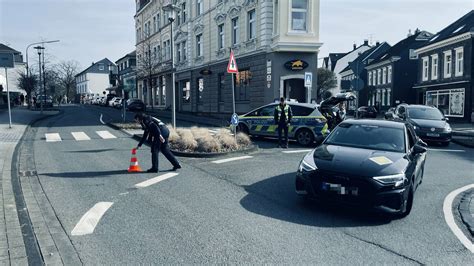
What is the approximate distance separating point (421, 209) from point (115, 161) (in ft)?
25.8

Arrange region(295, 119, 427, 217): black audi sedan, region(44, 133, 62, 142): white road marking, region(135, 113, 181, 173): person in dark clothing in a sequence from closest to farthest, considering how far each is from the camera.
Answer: region(295, 119, 427, 217): black audi sedan
region(135, 113, 181, 173): person in dark clothing
region(44, 133, 62, 142): white road marking

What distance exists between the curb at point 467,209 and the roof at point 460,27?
3071 cm

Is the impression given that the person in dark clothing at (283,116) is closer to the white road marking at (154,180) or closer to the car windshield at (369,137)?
the white road marking at (154,180)

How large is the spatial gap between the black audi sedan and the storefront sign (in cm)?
1784

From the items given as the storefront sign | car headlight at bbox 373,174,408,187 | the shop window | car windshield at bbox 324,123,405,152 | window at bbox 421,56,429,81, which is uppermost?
window at bbox 421,56,429,81

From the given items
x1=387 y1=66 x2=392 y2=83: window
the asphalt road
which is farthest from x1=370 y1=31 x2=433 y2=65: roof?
the asphalt road

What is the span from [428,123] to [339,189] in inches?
475

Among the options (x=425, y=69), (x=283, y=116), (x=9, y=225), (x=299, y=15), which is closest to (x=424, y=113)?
(x=283, y=116)

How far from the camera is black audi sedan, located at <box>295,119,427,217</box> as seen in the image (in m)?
6.08

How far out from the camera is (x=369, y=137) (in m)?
7.67

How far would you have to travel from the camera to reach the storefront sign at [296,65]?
25.0m

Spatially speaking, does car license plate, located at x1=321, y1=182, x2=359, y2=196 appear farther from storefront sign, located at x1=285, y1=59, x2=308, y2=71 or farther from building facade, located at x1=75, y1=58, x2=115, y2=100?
building facade, located at x1=75, y1=58, x2=115, y2=100

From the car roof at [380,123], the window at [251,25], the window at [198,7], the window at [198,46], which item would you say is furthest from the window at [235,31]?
the car roof at [380,123]

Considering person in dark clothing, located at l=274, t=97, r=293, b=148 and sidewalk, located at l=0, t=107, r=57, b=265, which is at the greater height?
person in dark clothing, located at l=274, t=97, r=293, b=148
